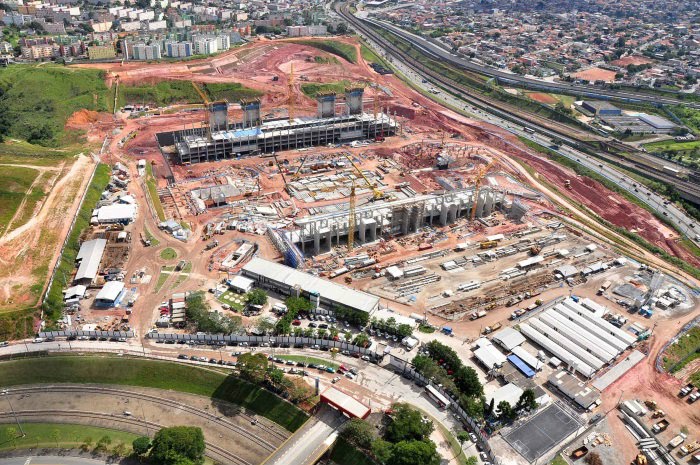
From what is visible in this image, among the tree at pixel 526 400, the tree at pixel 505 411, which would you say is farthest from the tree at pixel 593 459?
the tree at pixel 505 411

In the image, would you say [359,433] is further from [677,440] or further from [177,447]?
[677,440]

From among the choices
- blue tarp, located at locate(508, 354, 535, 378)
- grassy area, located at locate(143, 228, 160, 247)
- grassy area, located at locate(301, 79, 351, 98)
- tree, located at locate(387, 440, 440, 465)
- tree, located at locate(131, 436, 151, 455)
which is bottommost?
tree, located at locate(131, 436, 151, 455)

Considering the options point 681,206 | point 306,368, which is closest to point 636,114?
point 681,206

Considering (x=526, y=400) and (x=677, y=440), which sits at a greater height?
(x=526, y=400)

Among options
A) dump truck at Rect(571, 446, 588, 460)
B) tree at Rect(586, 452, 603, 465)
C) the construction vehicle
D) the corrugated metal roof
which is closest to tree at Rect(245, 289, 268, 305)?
the corrugated metal roof

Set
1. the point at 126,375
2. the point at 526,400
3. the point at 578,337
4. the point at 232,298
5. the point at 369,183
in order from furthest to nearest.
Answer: the point at 369,183 < the point at 232,298 < the point at 578,337 < the point at 126,375 < the point at 526,400

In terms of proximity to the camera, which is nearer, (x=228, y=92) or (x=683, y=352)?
(x=683, y=352)

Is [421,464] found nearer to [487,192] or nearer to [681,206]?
[487,192]

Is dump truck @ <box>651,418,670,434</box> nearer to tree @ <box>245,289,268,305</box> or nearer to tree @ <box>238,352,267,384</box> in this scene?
tree @ <box>238,352,267,384</box>

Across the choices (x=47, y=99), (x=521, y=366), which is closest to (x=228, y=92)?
(x=47, y=99)
